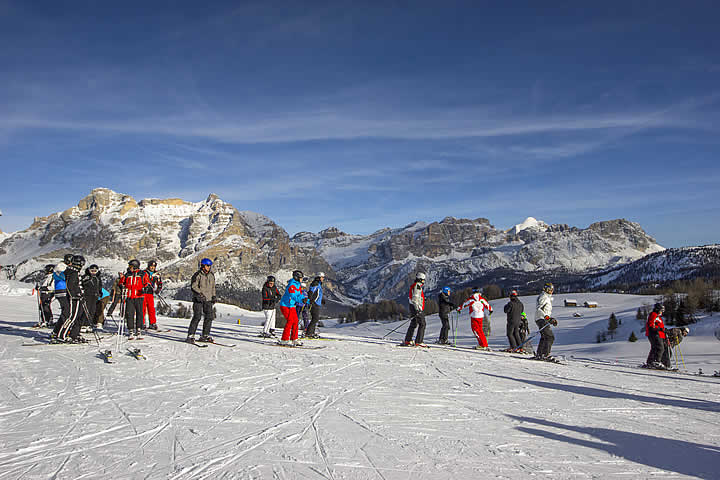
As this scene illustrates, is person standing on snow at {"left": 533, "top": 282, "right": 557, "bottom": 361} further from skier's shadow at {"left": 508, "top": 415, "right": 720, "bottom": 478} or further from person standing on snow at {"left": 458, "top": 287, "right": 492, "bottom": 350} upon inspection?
skier's shadow at {"left": 508, "top": 415, "right": 720, "bottom": 478}

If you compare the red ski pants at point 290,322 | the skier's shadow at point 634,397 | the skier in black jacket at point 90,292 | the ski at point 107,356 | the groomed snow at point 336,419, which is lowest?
the skier's shadow at point 634,397

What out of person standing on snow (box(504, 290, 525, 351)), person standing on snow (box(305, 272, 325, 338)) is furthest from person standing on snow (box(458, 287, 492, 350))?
person standing on snow (box(305, 272, 325, 338))

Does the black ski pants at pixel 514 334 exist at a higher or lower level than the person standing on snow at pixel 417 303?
lower

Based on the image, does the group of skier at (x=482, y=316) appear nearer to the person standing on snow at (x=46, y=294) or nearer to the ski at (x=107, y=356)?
the ski at (x=107, y=356)

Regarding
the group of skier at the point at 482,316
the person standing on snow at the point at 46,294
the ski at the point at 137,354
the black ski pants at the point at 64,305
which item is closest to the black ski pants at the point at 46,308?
the person standing on snow at the point at 46,294

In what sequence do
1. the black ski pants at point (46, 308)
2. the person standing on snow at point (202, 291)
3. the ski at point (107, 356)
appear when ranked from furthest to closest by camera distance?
the black ski pants at point (46, 308) → the person standing on snow at point (202, 291) → the ski at point (107, 356)

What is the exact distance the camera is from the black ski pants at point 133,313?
1312 cm

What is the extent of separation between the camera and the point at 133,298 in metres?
13.3

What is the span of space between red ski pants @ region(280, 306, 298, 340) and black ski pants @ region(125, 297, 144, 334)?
4.21 m

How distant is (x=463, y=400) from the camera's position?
7.57 meters

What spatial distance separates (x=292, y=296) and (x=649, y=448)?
9.33 meters

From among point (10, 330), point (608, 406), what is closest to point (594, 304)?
point (608, 406)

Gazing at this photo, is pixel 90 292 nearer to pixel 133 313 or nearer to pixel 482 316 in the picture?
pixel 133 313

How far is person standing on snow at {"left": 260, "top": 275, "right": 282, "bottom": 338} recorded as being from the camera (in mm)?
16203
